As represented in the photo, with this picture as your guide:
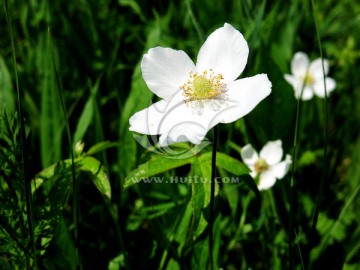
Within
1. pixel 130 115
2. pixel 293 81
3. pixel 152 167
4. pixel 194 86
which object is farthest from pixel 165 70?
pixel 293 81

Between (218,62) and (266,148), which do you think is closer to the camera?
(218,62)

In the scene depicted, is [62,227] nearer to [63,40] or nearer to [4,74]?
[4,74]

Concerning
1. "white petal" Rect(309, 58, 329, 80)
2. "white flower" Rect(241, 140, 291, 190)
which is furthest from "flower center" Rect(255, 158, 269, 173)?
"white petal" Rect(309, 58, 329, 80)

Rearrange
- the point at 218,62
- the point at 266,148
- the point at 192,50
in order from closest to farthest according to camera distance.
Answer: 1. the point at 218,62
2. the point at 266,148
3. the point at 192,50

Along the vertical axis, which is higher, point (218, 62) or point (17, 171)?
point (218, 62)

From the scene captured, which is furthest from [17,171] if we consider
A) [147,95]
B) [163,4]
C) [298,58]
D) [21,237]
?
Result: [163,4]

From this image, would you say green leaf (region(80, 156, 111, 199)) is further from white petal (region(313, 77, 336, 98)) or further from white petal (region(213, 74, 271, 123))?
white petal (region(313, 77, 336, 98))
